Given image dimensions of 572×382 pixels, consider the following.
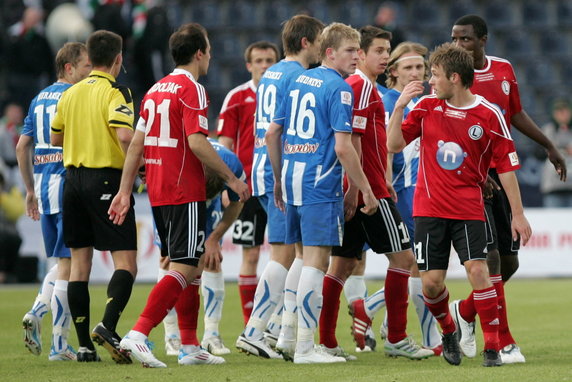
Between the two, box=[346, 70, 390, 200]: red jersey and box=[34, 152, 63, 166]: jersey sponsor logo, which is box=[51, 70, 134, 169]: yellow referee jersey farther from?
box=[346, 70, 390, 200]: red jersey

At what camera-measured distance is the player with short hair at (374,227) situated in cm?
725

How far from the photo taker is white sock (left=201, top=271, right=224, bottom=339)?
8.27 meters

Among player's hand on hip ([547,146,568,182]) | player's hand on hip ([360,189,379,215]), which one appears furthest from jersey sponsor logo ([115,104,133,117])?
player's hand on hip ([547,146,568,182])

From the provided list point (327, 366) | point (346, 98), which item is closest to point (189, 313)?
point (327, 366)

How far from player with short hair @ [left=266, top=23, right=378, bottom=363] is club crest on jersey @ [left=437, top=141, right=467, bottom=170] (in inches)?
19.4

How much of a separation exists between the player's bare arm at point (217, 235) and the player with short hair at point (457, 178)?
1.40m

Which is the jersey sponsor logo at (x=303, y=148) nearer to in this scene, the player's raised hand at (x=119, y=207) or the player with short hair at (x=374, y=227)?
the player with short hair at (x=374, y=227)

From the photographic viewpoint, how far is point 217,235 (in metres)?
7.75

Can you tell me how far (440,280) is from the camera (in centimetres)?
690

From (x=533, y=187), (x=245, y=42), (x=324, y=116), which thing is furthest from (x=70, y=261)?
(x=245, y=42)

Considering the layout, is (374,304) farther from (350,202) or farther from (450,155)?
(450,155)

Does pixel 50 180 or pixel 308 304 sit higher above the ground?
pixel 50 180

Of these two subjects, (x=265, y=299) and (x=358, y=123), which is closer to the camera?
(x=358, y=123)

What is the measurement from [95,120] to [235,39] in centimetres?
1238
